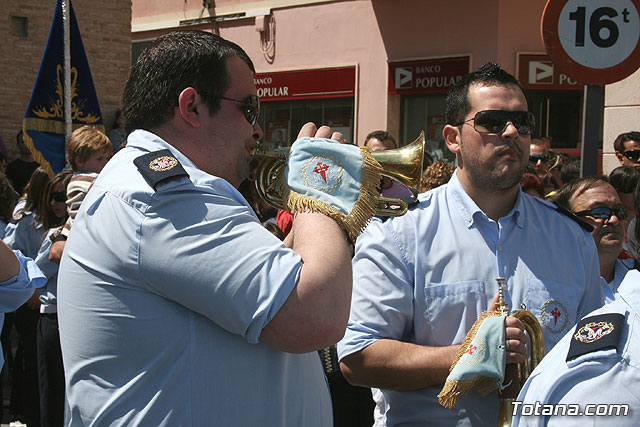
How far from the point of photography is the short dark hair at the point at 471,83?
2.90 meters

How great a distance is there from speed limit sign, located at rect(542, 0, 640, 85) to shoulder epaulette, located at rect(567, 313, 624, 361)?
3298 mm

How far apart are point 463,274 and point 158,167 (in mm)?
1283

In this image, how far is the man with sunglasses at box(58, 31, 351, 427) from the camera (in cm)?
163

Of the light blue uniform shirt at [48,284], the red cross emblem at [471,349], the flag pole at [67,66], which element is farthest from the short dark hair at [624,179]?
the flag pole at [67,66]

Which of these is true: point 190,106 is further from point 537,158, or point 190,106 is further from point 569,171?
point 537,158

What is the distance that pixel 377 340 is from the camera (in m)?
2.59

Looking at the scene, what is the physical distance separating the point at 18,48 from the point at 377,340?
37.2 feet

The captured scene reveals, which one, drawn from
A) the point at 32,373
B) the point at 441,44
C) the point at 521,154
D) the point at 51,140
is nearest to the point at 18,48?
the point at 51,140

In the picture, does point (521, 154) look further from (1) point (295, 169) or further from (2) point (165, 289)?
(2) point (165, 289)

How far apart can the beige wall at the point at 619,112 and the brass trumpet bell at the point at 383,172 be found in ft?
21.0

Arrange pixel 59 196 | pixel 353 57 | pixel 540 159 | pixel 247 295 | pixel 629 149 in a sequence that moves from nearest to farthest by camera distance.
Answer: pixel 247 295
pixel 59 196
pixel 629 149
pixel 540 159
pixel 353 57

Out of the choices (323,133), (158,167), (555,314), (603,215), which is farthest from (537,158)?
(158,167)

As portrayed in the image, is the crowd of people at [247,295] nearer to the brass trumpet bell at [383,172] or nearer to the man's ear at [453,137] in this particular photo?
the brass trumpet bell at [383,172]

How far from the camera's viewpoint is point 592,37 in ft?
14.8
